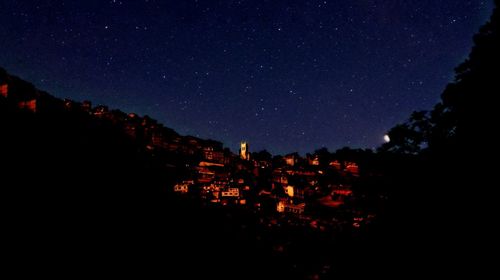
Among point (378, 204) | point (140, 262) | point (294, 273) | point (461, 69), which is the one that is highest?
point (461, 69)

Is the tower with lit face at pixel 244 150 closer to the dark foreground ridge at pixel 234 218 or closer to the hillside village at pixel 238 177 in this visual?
the hillside village at pixel 238 177

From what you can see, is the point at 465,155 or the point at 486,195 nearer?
the point at 486,195

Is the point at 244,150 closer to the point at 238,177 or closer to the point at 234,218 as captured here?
the point at 238,177

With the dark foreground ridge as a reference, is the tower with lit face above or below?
above

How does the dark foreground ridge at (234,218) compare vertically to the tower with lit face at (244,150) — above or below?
below

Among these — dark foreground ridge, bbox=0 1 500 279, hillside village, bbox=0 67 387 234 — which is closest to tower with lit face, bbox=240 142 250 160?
hillside village, bbox=0 67 387 234

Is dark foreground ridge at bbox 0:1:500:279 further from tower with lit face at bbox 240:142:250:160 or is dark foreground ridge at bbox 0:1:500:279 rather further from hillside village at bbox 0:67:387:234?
tower with lit face at bbox 240:142:250:160

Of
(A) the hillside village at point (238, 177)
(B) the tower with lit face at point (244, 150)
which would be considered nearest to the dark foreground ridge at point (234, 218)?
(A) the hillside village at point (238, 177)

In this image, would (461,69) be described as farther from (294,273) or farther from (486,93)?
(294,273)

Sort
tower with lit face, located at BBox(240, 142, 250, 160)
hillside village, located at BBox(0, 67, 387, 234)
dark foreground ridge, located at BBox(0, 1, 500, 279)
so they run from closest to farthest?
dark foreground ridge, located at BBox(0, 1, 500, 279) → hillside village, located at BBox(0, 67, 387, 234) → tower with lit face, located at BBox(240, 142, 250, 160)

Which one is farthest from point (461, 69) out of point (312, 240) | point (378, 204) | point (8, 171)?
point (312, 240)

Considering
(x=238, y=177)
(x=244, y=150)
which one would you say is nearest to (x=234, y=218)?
(x=238, y=177)

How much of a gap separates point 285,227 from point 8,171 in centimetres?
3346

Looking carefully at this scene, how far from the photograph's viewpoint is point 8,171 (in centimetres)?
1734
